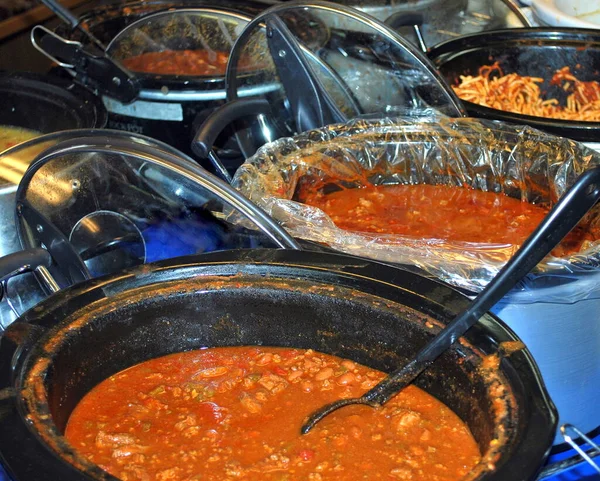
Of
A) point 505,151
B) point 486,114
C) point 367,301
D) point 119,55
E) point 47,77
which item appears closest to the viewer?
point 367,301

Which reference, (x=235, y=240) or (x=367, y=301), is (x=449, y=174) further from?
(x=367, y=301)

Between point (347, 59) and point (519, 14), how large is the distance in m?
1.04

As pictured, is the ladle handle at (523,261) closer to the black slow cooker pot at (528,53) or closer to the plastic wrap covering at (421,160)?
the plastic wrap covering at (421,160)

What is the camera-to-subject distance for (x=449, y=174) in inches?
84.9

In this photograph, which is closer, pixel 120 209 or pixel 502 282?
pixel 502 282

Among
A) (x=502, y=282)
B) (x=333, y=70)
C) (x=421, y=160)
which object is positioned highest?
(x=333, y=70)

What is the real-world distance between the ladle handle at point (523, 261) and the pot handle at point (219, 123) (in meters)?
0.96

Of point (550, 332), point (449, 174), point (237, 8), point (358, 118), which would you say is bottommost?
point (550, 332)

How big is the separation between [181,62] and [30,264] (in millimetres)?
1829

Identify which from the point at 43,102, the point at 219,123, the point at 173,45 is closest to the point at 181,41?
the point at 173,45

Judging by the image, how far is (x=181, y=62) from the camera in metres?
3.11

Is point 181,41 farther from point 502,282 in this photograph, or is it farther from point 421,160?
point 502,282

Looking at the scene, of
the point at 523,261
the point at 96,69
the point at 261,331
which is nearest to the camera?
the point at 523,261

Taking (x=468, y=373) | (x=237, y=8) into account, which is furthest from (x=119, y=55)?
(x=468, y=373)
